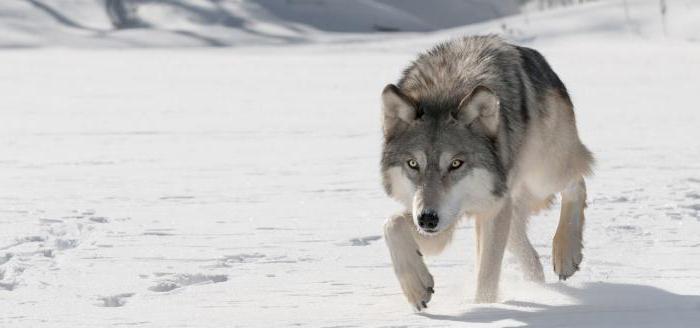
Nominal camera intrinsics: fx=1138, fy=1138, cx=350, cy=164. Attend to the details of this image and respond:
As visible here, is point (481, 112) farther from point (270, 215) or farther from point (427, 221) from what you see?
point (270, 215)

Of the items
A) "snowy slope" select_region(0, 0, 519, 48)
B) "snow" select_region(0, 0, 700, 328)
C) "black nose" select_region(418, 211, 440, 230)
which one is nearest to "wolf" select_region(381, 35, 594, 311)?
"black nose" select_region(418, 211, 440, 230)

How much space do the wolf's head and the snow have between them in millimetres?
451

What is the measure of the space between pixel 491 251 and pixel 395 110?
73 centimetres

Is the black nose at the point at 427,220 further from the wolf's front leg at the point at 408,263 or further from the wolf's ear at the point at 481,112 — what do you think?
the wolf's ear at the point at 481,112

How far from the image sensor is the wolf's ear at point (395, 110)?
→ 446cm

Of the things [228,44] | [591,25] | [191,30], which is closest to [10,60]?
[228,44]

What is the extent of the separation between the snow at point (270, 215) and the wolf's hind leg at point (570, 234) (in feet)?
0.38

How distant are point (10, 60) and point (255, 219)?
18744mm

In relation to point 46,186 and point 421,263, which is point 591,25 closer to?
point 46,186

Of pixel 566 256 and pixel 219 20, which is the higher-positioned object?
pixel 219 20

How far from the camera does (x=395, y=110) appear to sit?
179 inches

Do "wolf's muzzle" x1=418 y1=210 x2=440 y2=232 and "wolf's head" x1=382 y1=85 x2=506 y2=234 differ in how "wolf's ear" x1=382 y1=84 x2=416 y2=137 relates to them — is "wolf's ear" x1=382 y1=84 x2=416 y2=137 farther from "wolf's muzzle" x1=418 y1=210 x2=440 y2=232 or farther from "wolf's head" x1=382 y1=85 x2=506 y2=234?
"wolf's muzzle" x1=418 y1=210 x2=440 y2=232

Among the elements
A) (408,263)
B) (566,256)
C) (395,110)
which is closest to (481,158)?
(395,110)

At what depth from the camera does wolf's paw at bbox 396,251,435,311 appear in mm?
4309
